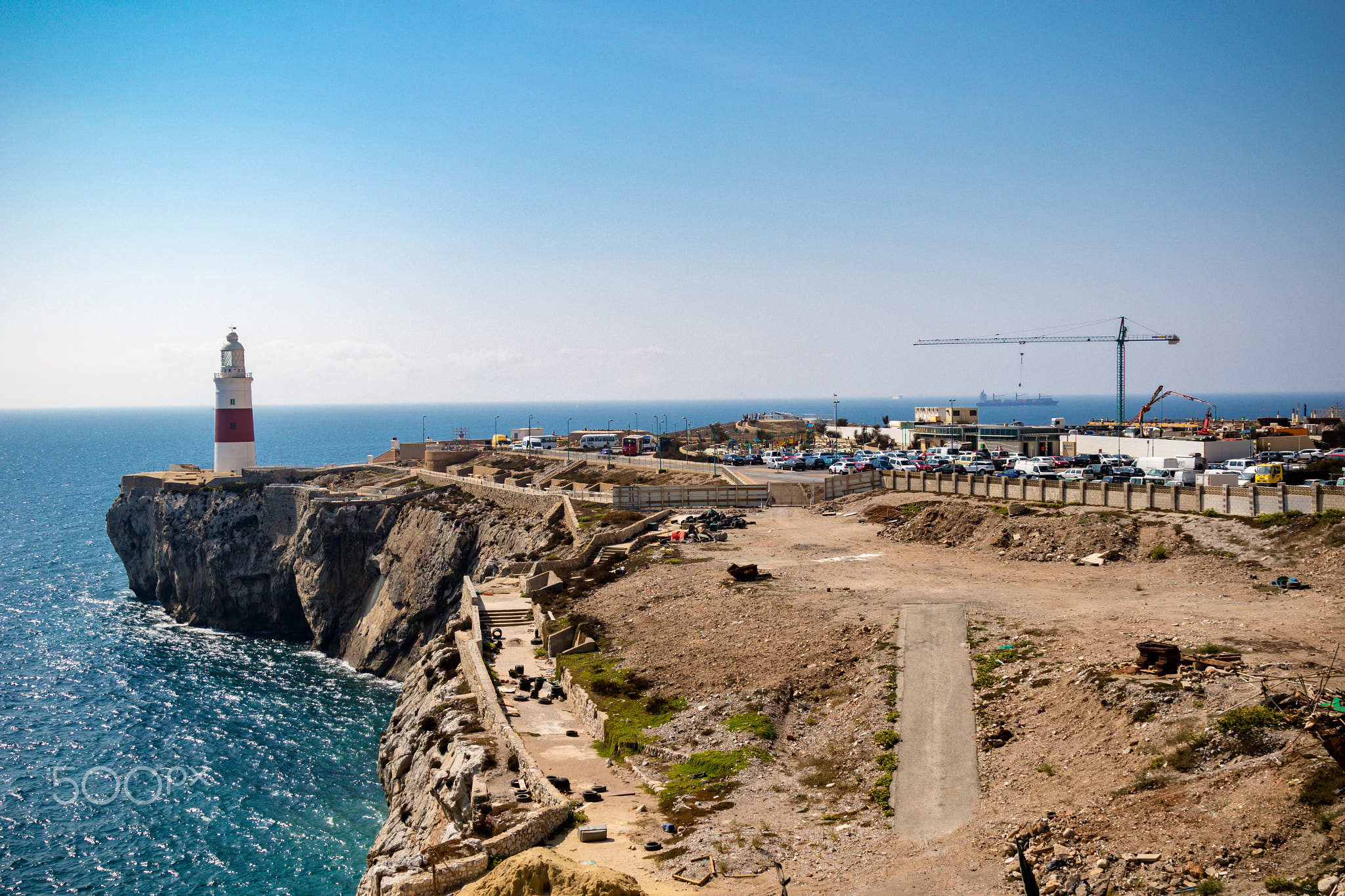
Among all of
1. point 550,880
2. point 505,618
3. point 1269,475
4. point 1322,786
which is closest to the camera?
point 550,880

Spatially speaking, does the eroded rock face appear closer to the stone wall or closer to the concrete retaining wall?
the concrete retaining wall

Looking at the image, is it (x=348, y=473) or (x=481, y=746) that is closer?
(x=481, y=746)

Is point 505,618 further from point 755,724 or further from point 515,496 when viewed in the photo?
point 515,496

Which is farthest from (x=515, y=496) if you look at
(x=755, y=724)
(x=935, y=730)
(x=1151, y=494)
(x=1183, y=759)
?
(x=1183, y=759)

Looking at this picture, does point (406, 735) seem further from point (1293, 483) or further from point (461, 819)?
point (1293, 483)

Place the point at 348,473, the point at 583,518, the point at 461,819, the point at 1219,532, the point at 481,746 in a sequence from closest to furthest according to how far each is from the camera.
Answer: the point at 461,819
the point at 481,746
the point at 1219,532
the point at 583,518
the point at 348,473

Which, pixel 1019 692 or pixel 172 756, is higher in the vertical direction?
pixel 1019 692

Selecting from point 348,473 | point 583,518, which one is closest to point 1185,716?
point 583,518
